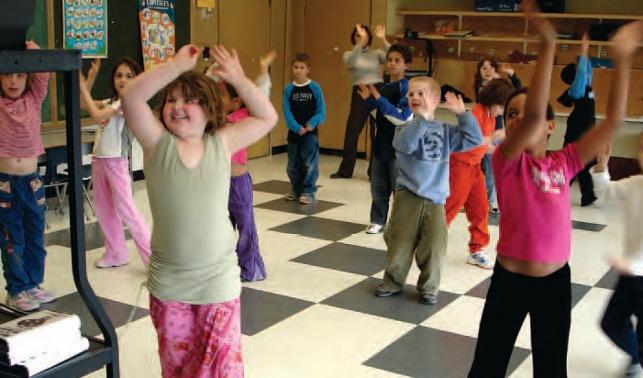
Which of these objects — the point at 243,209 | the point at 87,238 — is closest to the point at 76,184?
the point at 243,209

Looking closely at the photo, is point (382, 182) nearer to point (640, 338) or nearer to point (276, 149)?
point (640, 338)

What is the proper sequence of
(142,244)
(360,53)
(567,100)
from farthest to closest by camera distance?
(567,100)
(360,53)
(142,244)

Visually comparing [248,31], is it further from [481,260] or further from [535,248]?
[535,248]

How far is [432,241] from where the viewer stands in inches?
161

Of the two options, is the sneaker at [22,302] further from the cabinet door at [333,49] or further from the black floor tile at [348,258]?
the cabinet door at [333,49]

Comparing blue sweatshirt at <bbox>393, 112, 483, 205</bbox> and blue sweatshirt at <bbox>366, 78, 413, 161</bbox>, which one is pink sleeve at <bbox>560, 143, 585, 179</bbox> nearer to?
blue sweatshirt at <bbox>393, 112, 483, 205</bbox>

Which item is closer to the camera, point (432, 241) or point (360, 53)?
point (432, 241)

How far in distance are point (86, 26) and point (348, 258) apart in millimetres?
3247

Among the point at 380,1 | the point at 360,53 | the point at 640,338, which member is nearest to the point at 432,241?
the point at 640,338

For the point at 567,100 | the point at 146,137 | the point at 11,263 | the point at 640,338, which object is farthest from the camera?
Result: the point at 567,100

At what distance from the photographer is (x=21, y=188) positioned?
394cm

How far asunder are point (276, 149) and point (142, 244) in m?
4.97

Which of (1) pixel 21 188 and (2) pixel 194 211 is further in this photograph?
(1) pixel 21 188

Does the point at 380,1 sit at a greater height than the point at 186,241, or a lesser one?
greater
